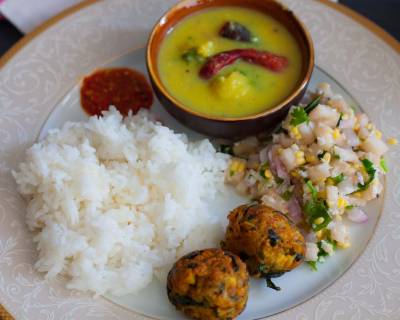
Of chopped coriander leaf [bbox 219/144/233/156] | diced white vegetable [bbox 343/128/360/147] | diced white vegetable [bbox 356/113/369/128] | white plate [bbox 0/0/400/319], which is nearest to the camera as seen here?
white plate [bbox 0/0/400/319]

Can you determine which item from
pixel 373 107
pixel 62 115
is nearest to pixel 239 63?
pixel 373 107

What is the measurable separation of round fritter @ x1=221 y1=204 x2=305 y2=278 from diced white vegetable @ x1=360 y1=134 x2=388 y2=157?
1.04m

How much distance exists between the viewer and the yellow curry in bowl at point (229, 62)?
186 inches

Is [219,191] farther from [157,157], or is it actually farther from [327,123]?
[327,123]

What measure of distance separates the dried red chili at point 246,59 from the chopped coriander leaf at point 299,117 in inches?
19.9

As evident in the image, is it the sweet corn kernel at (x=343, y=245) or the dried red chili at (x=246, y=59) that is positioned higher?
the dried red chili at (x=246, y=59)

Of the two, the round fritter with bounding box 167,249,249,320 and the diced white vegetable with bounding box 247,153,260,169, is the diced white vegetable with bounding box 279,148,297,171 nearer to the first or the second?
the diced white vegetable with bounding box 247,153,260,169

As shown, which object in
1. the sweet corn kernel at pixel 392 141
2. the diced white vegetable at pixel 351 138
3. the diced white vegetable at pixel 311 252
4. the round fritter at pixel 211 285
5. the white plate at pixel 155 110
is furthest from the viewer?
the sweet corn kernel at pixel 392 141

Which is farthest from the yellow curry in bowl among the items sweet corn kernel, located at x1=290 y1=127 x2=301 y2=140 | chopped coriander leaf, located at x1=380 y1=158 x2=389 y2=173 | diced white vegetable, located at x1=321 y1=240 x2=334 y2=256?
diced white vegetable, located at x1=321 y1=240 x2=334 y2=256

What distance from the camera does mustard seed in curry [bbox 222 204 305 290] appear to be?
394cm

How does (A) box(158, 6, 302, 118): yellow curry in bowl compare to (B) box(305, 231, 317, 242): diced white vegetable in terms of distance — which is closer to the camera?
(B) box(305, 231, 317, 242): diced white vegetable

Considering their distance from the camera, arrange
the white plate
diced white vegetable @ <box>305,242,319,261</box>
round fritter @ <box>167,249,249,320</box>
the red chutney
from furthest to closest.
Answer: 1. the red chutney
2. diced white vegetable @ <box>305,242,319,261</box>
3. the white plate
4. round fritter @ <box>167,249,249,320</box>

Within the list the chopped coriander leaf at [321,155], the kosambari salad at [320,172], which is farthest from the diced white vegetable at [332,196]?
the chopped coriander leaf at [321,155]

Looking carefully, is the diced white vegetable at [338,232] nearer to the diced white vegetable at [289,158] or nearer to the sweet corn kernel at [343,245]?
the sweet corn kernel at [343,245]
